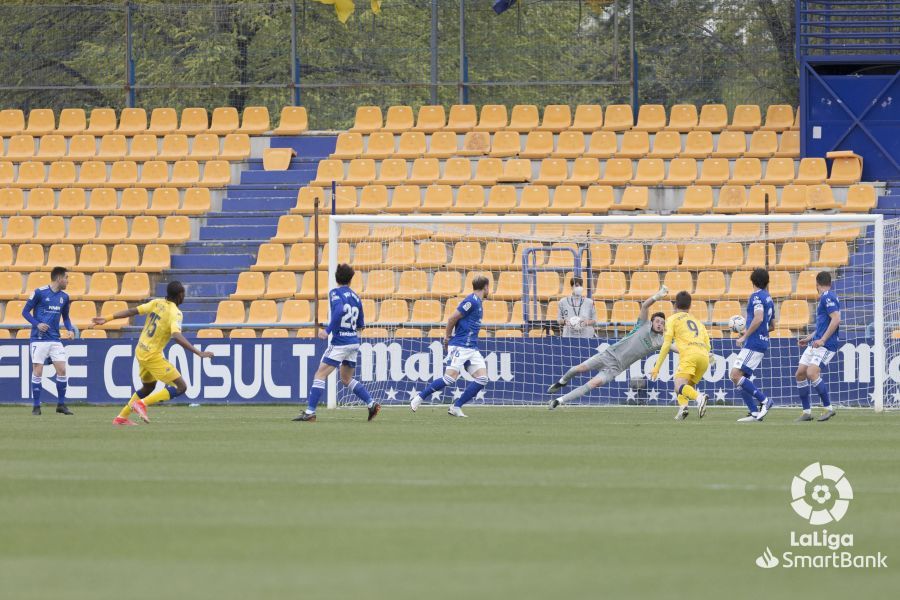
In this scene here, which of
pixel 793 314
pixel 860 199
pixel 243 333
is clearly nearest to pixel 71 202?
pixel 243 333

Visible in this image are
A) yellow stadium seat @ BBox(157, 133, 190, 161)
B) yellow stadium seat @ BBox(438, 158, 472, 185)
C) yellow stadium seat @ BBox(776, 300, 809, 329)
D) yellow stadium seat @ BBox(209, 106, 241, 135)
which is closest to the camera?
yellow stadium seat @ BBox(776, 300, 809, 329)

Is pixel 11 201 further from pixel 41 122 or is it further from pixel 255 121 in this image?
pixel 255 121

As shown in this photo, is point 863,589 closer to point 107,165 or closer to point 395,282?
point 395,282

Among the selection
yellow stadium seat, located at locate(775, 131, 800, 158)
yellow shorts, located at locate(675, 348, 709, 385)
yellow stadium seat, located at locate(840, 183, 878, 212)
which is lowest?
yellow shorts, located at locate(675, 348, 709, 385)

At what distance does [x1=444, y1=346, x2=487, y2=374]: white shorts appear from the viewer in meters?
19.8

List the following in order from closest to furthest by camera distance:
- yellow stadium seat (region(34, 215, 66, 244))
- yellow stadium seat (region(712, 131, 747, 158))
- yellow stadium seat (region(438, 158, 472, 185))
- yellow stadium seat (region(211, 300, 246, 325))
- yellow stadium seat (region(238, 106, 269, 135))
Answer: yellow stadium seat (region(211, 300, 246, 325)) → yellow stadium seat (region(712, 131, 747, 158)) → yellow stadium seat (region(438, 158, 472, 185)) → yellow stadium seat (region(34, 215, 66, 244)) → yellow stadium seat (region(238, 106, 269, 135))

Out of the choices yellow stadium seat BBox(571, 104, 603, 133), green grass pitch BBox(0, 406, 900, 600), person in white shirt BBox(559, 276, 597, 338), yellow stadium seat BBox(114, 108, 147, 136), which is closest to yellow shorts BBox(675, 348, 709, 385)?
green grass pitch BBox(0, 406, 900, 600)

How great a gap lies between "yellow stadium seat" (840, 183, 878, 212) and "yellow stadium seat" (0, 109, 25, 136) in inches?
677

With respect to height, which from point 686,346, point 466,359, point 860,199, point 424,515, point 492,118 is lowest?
point 424,515

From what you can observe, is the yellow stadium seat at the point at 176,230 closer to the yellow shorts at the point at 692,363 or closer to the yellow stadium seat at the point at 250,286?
the yellow stadium seat at the point at 250,286

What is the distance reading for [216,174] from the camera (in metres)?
28.9

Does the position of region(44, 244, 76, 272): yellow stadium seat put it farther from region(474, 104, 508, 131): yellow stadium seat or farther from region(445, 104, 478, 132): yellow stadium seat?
region(474, 104, 508, 131): yellow stadium seat

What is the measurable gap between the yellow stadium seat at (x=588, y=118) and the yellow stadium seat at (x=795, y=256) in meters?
5.67

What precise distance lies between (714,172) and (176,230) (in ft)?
33.3
